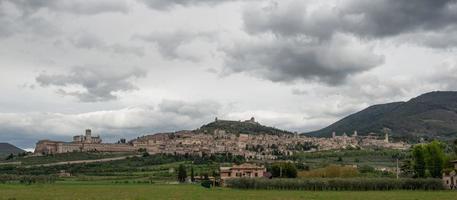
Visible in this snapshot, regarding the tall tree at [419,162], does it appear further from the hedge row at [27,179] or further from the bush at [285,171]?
the hedge row at [27,179]

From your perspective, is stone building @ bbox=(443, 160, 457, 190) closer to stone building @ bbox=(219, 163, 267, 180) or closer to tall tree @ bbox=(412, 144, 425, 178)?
tall tree @ bbox=(412, 144, 425, 178)

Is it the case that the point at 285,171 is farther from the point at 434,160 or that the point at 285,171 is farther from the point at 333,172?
the point at 434,160

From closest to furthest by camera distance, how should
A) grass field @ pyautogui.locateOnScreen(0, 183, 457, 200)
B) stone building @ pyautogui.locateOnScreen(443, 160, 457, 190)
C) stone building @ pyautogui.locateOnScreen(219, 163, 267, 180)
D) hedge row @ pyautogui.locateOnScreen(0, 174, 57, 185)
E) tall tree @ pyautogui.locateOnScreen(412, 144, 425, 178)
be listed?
grass field @ pyautogui.locateOnScreen(0, 183, 457, 200) < stone building @ pyautogui.locateOnScreen(443, 160, 457, 190) < tall tree @ pyautogui.locateOnScreen(412, 144, 425, 178) < hedge row @ pyautogui.locateOnScreen(0, 174, 57, 185) < stone building @ pyautogui.locateOnScreen(219, 163, 267, 180)

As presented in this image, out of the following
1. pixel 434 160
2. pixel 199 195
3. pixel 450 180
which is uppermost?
pixel 434 160

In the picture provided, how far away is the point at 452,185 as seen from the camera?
311 ft

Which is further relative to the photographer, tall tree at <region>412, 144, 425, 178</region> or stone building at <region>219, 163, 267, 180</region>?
stone building at <region>219, 163, 267, 180</region>

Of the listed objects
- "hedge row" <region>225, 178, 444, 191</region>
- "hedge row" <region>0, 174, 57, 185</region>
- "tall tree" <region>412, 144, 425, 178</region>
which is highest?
"tall tree" <region>412, 144, 425, 178</region>

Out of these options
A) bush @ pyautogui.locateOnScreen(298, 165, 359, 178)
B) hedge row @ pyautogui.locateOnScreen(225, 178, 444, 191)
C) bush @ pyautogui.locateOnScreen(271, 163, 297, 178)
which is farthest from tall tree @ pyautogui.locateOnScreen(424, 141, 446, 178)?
bush @ pyautogui.locateOnScreen(271, 163, 297, 178)

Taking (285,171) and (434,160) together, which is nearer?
(434,160)

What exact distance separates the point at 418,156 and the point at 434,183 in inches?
724

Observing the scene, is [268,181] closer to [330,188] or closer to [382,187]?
[330,188]

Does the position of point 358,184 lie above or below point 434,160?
below

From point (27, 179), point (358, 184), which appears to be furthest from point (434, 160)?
point (27, 179)

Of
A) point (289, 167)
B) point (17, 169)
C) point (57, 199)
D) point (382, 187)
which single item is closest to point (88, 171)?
point (17, 169)
